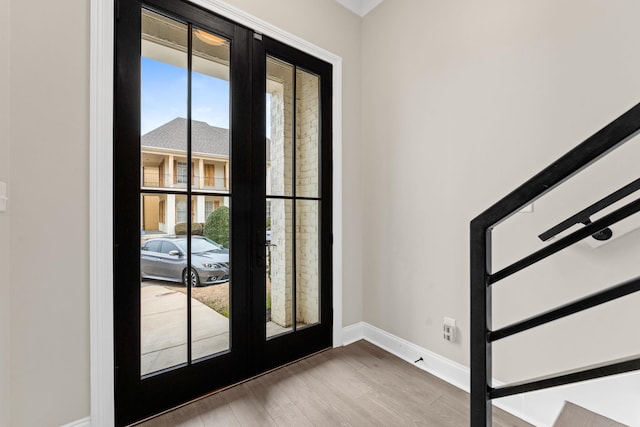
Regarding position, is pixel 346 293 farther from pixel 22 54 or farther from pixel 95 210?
pixel 22 54

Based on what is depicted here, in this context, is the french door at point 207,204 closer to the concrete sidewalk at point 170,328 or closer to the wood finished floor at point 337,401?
the concrete sidewalk at point 170,328

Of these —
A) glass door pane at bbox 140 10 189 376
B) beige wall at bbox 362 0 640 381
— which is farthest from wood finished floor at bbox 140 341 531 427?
glass door pane at bbox 140 10 189 376

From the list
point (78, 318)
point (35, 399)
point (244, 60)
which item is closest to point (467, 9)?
point (244, 60)

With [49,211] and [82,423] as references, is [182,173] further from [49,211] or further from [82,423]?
[82,423]

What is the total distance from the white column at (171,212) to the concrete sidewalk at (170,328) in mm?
327

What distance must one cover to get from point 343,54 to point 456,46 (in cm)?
98

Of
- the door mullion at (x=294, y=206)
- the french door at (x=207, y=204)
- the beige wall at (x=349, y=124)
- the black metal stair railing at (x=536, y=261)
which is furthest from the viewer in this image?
the beige wall at (x=349, y=124)

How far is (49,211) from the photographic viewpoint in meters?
1.45

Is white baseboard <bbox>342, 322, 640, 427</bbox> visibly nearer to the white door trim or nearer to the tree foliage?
the tree foliage

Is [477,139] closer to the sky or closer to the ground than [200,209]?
closer to the sky

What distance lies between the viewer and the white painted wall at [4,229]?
1.30 meters

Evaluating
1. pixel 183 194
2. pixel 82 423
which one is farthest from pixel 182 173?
pixel 82 423

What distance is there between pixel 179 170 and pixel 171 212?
264mm

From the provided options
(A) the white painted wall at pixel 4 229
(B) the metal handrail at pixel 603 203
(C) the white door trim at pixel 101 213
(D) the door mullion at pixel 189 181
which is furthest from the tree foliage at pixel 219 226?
(B) the metal handrail at pixel 603 203
